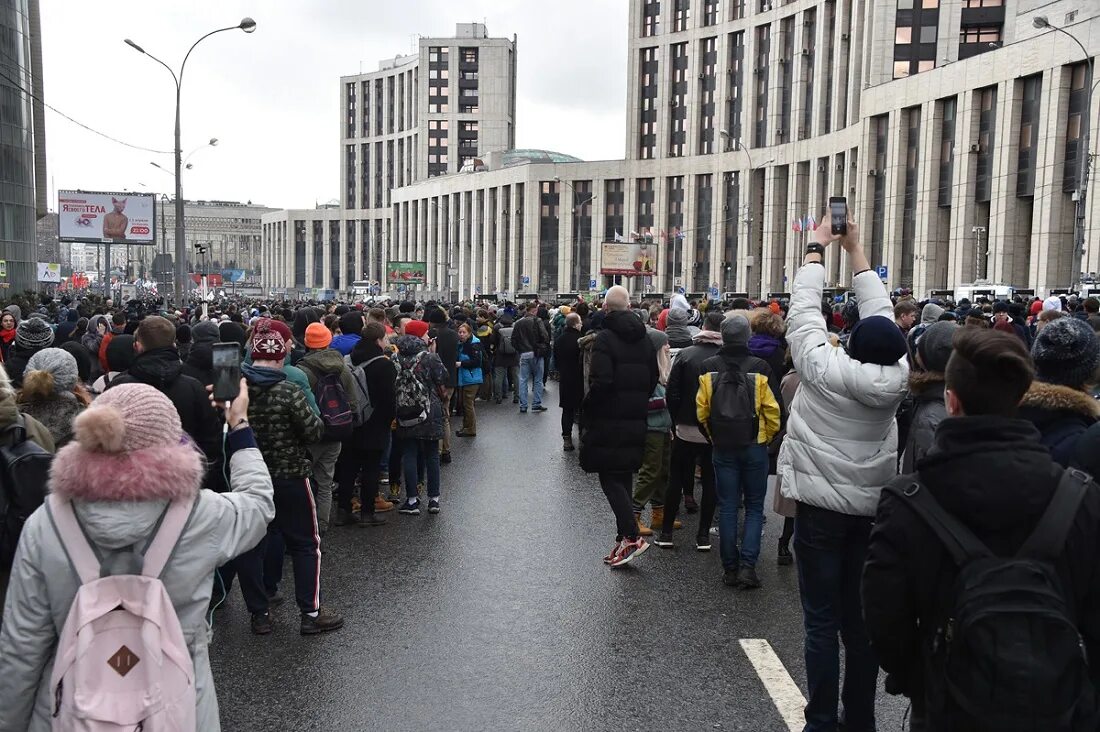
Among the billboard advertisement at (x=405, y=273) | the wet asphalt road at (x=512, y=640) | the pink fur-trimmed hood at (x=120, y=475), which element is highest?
the billboard advertisement at (x=405, y=273)

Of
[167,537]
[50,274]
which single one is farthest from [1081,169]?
[50,274]

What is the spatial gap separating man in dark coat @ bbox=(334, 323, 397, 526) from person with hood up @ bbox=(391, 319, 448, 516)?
1.43 ft

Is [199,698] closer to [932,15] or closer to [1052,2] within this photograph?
[1052,2]

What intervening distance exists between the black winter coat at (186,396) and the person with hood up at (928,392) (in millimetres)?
4171

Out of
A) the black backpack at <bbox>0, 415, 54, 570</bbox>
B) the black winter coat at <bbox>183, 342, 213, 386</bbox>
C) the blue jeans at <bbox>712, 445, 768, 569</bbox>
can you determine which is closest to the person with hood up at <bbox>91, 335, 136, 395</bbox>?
the black winter coat at <bbox>183, 342, 213, 386</bbox>

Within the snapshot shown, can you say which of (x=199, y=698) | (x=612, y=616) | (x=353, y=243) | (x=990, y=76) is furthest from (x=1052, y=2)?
(x=353, y=243)

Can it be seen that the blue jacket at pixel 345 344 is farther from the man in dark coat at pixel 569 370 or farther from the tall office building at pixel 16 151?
the tall office building at pixel 16 151

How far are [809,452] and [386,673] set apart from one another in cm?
263

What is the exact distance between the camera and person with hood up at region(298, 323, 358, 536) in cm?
803

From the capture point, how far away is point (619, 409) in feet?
24.7

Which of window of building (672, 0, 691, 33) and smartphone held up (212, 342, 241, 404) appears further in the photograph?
window of building (672, 0, 691, 33)

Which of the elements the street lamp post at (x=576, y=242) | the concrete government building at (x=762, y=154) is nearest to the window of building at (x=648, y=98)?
the concrete government building at (x=762, y=154)

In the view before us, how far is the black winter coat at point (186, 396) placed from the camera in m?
6.22

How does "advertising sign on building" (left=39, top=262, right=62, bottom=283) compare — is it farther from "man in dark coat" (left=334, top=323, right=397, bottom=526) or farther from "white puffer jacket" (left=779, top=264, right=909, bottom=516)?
"white puffer jacket" (left=779, top=264, right=909, bottom=516)
